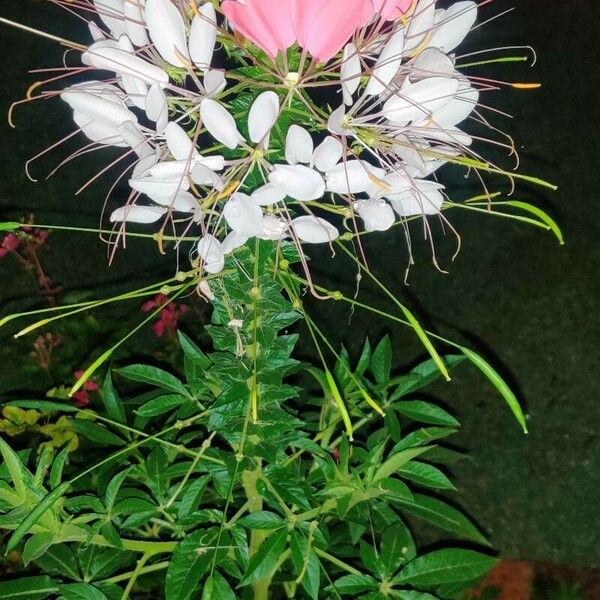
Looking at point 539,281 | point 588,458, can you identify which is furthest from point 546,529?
point 539,281

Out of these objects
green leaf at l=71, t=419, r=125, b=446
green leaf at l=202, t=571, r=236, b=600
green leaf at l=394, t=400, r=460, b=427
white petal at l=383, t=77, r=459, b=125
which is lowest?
green leaf at l=202, t=571, r=236, b=600

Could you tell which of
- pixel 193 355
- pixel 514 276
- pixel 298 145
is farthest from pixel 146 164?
pixel 514 276

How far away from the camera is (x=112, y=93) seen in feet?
1.86

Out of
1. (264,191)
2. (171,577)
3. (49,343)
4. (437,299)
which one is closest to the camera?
(264,191)

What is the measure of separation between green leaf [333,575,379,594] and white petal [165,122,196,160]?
0.50 meters

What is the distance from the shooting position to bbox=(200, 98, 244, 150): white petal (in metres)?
0.48

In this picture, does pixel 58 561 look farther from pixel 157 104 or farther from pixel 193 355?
pixel 157 104

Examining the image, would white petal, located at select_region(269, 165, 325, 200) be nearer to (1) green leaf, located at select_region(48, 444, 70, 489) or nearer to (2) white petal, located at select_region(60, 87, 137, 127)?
(2) white petal, located at select_region(60, 87, 137, 127)

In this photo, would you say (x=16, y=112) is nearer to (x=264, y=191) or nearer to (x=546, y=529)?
(x=264, y=191)

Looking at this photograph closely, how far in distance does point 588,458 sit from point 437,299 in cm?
44

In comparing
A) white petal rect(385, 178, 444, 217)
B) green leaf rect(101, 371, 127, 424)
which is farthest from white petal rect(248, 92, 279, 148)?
green leaf rect(101, 371, 127, 424)

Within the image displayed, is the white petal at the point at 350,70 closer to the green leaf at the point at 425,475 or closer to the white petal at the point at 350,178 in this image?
the white petal at the point at 350,178

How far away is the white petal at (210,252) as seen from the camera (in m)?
0.55

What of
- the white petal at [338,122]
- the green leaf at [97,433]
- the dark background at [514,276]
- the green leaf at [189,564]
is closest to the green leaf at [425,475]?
the green leaf at [189,564]
